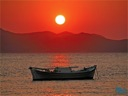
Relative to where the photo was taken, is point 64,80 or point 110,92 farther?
point 64,80

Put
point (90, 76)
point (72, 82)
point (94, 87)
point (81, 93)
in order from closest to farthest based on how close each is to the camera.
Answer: point (81, 93) < point (94, 87) < point (72, 82) < point (90, 76)

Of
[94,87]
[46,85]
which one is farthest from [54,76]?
[94,87]

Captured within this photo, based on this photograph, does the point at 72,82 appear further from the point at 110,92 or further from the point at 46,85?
the point at 110,92

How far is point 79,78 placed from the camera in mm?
62750

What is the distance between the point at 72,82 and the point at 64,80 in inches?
106

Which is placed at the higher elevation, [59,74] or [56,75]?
[59,74]

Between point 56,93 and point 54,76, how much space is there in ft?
48.4

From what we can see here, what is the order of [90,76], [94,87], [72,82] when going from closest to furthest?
1. [94,87]
2. [72,82]
3. [90,76]

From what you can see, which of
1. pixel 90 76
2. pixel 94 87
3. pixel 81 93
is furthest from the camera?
pixel 90 76

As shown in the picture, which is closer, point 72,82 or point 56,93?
point 56,93

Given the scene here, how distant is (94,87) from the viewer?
5362 cm

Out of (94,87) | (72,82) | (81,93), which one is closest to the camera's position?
(81,93)

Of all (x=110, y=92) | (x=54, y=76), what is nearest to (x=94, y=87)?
(x=110, y=92)

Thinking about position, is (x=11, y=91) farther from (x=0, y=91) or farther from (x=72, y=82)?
(x=72, y=82)
